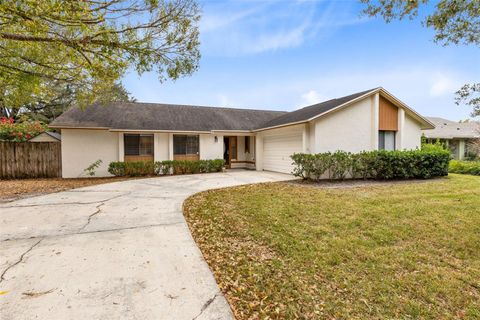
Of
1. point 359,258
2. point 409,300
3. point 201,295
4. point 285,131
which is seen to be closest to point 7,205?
point 201,295

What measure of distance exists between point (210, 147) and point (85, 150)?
704cm

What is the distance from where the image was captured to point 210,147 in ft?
51.0

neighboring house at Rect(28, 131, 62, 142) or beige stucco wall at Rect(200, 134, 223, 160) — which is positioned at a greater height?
neighboring house at Rect(28, 131, 62, 142)

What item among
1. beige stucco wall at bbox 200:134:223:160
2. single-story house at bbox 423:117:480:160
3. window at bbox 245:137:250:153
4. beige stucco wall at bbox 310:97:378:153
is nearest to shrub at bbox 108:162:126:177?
beige stucco wall at bbox 200:134:223:160

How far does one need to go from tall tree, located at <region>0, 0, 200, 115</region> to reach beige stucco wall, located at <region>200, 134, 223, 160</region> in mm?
7972

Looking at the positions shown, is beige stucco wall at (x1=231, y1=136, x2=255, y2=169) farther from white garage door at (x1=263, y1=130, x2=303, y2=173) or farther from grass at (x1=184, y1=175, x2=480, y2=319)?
grass at (x1=184, y1=175, x2=480, y2=319)

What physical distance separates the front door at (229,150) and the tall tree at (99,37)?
1066cm

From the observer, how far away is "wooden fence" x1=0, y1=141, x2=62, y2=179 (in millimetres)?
11984

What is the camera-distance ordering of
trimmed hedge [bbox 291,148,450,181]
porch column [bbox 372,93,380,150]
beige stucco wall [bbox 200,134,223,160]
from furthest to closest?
1. beige stucco wall [bbox 200,134,223,160]
2. porch column [bbox 372,93,380,150]
3. trimmed hedge [bbox 291,148,450,181]

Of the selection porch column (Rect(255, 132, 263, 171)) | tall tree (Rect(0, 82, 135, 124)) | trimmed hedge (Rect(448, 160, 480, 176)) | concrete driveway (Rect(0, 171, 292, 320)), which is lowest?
concrete driveway (Rect(0, 171, 292, 320))

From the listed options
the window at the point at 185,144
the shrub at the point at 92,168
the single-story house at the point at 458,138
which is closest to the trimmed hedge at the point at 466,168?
the single-story house at the point at 458,138

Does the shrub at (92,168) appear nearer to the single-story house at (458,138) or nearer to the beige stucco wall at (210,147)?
the beige stucco wall at (210,147)

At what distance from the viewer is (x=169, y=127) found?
14.5 metres

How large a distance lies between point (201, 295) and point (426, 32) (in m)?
7.18
